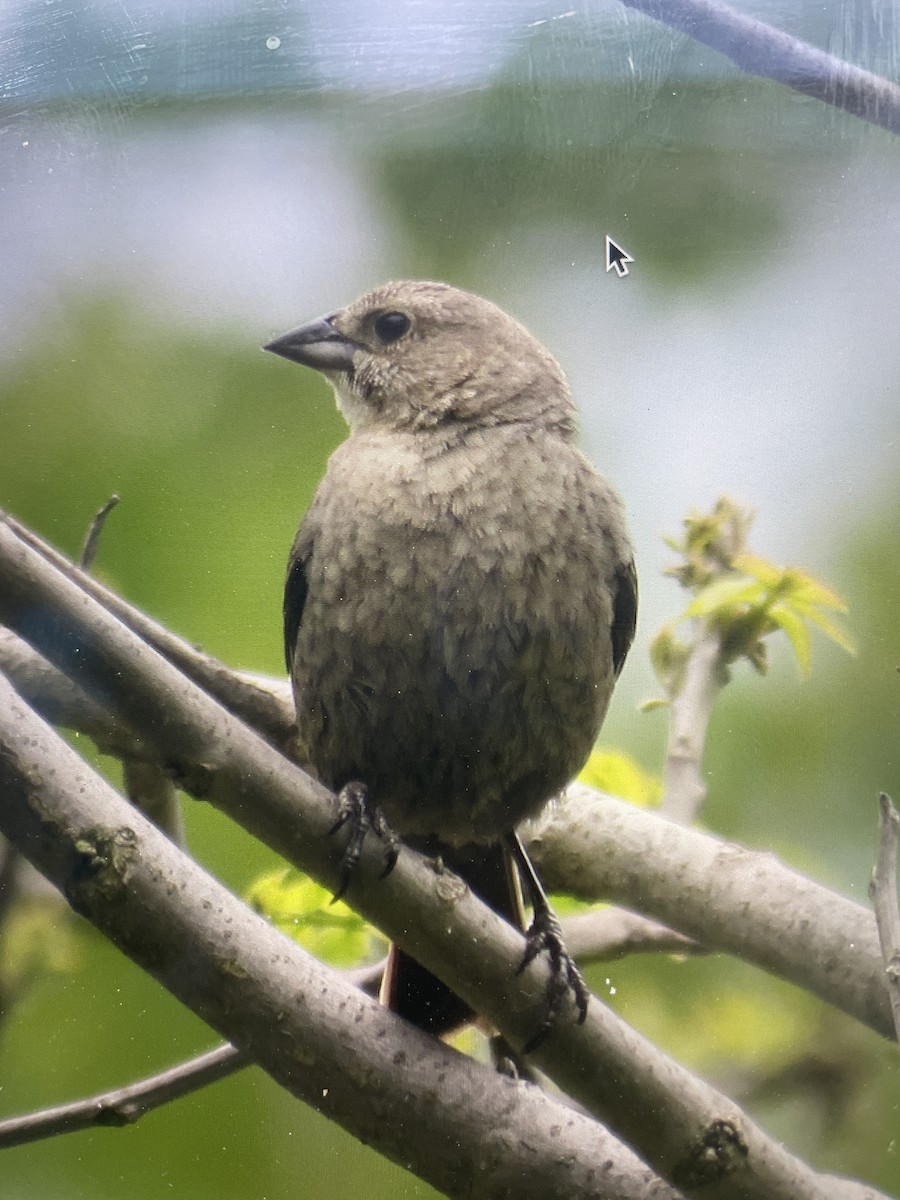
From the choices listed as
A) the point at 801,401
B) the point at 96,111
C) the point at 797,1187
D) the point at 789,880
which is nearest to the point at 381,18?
the point at 96,111

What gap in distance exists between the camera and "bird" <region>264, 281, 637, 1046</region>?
1.17 m

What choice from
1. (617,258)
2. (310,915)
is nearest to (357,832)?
(310,915)

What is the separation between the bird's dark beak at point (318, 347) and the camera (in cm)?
125

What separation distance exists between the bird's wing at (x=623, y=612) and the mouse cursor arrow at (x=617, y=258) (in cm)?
32

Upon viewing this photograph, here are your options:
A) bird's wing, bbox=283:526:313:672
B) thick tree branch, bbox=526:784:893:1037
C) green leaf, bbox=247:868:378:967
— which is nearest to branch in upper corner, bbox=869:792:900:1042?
thick tree branch, bbox=526:784:893:1037

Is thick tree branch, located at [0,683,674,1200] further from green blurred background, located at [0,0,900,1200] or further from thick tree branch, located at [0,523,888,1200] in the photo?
green blurred background, located at [0,0,900,1200]

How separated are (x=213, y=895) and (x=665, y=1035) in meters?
0.52

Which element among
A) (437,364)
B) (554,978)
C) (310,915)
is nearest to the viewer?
(554,978)

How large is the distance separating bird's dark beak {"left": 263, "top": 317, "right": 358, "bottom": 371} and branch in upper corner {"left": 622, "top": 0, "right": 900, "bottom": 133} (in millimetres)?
496

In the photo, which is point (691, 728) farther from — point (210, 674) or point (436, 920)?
point (210, 674)

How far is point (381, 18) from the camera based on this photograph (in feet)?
4.20

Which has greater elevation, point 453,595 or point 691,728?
point 453,595

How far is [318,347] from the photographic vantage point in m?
1.27

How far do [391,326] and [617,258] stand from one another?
10.4 inches
